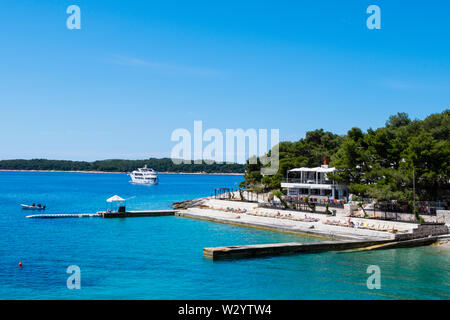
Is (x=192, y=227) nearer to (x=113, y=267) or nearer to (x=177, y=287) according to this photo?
(x=113, y=267)

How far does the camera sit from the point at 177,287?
21.6m

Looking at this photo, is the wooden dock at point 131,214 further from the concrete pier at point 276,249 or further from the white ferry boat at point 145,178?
the white ferry boat at point 145,178

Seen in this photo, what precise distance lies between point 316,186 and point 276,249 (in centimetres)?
2565

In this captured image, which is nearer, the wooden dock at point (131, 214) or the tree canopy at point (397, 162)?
the tree canopy at point (397, 162)

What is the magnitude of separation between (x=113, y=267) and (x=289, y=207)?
1124 inches

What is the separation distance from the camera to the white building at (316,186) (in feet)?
172

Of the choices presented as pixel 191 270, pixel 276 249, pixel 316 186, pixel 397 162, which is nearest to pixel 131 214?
pixel 316 186

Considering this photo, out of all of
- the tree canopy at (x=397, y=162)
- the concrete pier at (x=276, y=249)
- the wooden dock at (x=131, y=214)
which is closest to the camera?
the concrete pier at (x=276, y=249)

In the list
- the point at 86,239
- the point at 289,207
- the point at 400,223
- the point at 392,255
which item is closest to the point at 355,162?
the point at 289,207

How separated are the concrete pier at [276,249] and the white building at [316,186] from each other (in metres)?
20.1

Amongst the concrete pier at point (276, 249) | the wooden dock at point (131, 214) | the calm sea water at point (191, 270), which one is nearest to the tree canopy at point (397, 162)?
the concrete pier at point (276, 249)

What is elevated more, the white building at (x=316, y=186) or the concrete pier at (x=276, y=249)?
the white building at (x=316, y=186)

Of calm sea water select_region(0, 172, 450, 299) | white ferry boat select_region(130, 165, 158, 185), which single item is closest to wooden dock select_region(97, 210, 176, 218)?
calm sea water select_region(0, 172, 450, 299)

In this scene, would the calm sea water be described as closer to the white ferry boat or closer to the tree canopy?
the tree canopy
